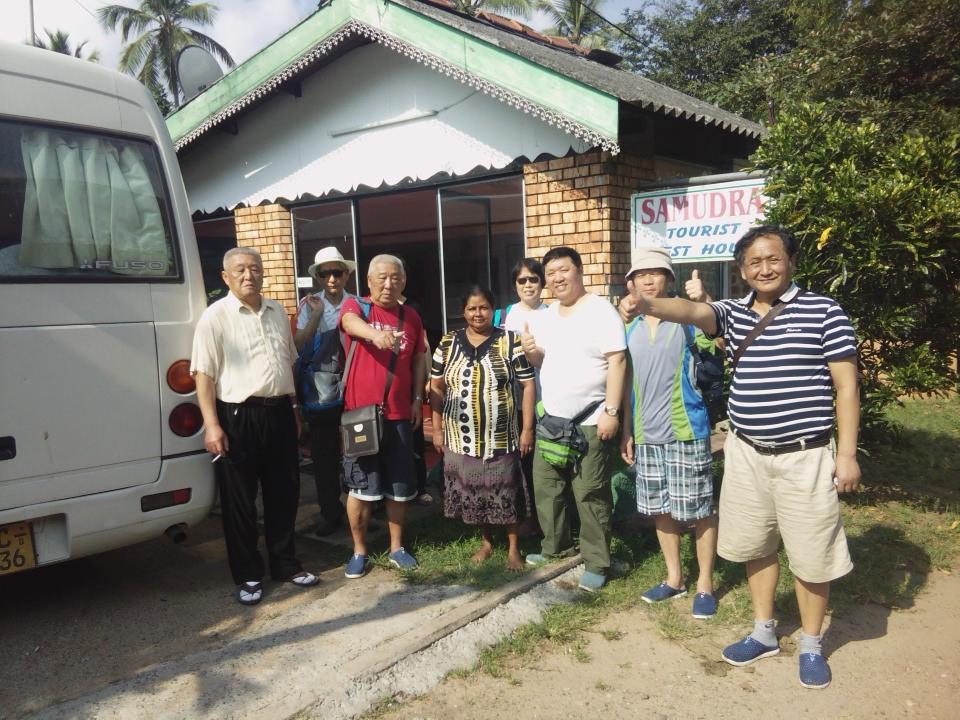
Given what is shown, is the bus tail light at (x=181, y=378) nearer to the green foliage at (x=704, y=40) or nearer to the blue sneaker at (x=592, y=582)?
the blue sneaker at (x=592, y=582)

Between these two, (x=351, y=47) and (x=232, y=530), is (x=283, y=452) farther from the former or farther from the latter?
(x=351, y=47)

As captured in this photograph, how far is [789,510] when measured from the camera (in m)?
2.98

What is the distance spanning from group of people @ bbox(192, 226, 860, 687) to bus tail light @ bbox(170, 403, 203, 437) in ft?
0.43

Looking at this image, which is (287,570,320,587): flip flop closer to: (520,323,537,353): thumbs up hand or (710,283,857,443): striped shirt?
(520,323,537,353): thumbs up hand

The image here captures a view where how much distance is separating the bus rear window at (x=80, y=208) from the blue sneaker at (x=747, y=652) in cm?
324

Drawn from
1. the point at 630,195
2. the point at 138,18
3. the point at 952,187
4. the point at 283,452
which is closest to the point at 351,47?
the point at 630,195

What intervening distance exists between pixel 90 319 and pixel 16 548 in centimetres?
106

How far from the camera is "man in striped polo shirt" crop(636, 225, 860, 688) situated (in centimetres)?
287

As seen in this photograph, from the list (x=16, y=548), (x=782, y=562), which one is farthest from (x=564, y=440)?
(x=16, y=548)

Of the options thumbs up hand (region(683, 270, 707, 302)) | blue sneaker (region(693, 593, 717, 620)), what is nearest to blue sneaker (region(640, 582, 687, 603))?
blue sneaker (region(693, 593, 717, 620))

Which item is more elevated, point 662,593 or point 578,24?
point 578,24

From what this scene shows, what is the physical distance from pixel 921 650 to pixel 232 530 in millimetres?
3389

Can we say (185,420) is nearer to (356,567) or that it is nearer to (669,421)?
(356,567)

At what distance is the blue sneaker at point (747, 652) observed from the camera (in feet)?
10.5
